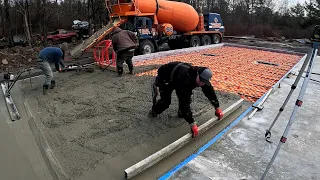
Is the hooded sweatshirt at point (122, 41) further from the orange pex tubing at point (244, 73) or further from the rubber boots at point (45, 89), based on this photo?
the rubber boots at point (45, 89)

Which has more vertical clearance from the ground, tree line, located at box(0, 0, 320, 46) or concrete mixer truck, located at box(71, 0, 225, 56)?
tree line, located at box(0, 0, 320, 46)

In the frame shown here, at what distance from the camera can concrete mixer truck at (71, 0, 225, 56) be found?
9.33 meters

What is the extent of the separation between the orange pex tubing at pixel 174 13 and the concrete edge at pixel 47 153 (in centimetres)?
720

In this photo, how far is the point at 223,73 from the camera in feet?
22.3

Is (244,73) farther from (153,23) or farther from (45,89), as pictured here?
(45,89)

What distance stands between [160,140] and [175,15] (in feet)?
29.0

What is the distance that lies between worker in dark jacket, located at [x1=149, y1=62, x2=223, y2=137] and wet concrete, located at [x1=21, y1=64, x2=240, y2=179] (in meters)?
0.40

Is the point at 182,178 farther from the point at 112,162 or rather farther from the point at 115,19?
the point at 115,19

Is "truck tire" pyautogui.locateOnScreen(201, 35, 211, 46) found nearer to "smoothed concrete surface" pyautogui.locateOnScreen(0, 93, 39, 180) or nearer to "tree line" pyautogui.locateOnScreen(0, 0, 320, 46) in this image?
"tree line" pyautogui.locateOnScreen(0, 0, 320, 46)

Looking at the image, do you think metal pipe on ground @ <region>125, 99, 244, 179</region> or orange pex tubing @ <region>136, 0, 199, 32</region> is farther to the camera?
orange pex tubing @ <region>136, 0, 199, 32</region>

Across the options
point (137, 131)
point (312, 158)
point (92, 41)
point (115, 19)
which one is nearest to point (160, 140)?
point (137, 131)

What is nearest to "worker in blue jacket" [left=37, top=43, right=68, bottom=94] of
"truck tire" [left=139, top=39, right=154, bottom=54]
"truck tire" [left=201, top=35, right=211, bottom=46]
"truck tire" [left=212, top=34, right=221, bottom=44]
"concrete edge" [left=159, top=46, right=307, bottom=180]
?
"concrete edge" [left=159, top=46, right=307, bottom=180]

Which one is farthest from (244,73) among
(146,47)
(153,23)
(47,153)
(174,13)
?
(47,153)

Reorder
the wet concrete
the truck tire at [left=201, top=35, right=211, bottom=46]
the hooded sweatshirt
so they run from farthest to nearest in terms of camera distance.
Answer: the truck tire at [left=201, top=35, right=211, bottom=46], the hooded sweatshirt, the wet concrete
